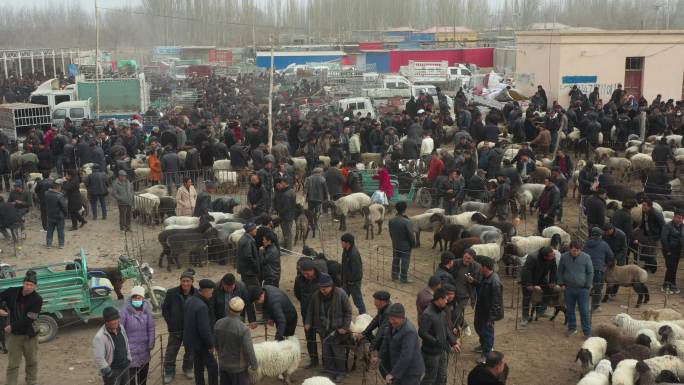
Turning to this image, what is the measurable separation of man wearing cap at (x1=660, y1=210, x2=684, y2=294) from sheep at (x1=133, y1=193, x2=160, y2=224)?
9563 millimetres

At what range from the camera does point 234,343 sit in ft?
24.9

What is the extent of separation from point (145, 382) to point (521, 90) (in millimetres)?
23843

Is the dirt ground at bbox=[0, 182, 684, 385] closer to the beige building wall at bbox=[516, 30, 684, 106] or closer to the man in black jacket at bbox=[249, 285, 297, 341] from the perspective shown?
the man in black jacket at bbox=[249, 285, 297, 341]

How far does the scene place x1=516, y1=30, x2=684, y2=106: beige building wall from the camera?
86.2 feet

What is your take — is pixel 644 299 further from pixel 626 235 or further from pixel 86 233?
pixel 86 233

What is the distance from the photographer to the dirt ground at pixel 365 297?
9.23 metres

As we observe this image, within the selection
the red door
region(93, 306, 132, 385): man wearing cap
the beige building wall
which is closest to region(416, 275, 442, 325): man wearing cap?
region(93, 306, 132, 385): man wearing cap

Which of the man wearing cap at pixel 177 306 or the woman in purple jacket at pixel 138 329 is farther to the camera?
the man wearing cap at pixel 177 306

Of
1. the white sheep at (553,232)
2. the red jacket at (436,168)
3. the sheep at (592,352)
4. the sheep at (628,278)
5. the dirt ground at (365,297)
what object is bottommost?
the dirt ground at (365,297)

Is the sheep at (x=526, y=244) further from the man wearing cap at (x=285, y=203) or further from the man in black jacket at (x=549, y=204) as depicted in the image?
the man wearing cap at (x=285, y=203)

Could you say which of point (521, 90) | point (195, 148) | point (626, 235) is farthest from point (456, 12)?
point (626, 235)

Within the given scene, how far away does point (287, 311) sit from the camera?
28.3 ft

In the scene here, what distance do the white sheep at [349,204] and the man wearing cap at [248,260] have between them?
15.8 feet

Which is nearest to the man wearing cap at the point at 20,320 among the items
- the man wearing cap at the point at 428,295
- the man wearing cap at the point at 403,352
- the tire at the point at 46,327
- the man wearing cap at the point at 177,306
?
the man wearing cap at the point at 177,306
